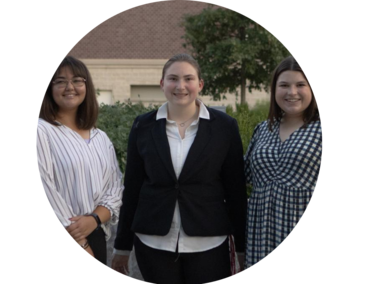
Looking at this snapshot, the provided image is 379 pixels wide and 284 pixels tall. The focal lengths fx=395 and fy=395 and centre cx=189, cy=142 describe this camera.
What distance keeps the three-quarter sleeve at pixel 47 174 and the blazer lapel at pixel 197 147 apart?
660 mm

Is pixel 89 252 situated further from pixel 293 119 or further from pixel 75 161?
pixel 293 119

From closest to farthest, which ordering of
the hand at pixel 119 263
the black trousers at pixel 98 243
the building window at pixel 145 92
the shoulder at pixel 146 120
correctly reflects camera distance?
the black trousers at pixel 98 243
the shoulder at pixel 146 120
the hand at pixel 119 263
the building window at pixel 145 92

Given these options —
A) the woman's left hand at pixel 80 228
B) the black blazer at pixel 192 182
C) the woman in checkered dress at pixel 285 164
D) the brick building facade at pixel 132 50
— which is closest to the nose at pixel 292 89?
the woman in checkered dress at pixel 285 164

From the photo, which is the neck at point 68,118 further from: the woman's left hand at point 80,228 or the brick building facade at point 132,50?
the brick building facade at point 132,50

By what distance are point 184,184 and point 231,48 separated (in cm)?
878

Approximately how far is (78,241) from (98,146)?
20.8 inches

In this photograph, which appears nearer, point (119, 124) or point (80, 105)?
point (80, 105)

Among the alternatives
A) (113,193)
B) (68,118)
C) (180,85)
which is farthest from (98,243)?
(180,85)

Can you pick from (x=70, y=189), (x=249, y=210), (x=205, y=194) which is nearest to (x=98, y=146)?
(x=70, y=189)

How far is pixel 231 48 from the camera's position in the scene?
10.5 m

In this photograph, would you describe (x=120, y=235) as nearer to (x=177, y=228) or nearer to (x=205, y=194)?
(x=177, y=228)

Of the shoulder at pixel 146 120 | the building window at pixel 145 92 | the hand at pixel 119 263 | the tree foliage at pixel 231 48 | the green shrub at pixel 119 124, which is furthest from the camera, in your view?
the building window at pixel 145 92

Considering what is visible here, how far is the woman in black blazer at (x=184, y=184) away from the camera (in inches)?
86.5

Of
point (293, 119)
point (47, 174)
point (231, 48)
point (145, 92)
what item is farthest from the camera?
point (145, 92)
